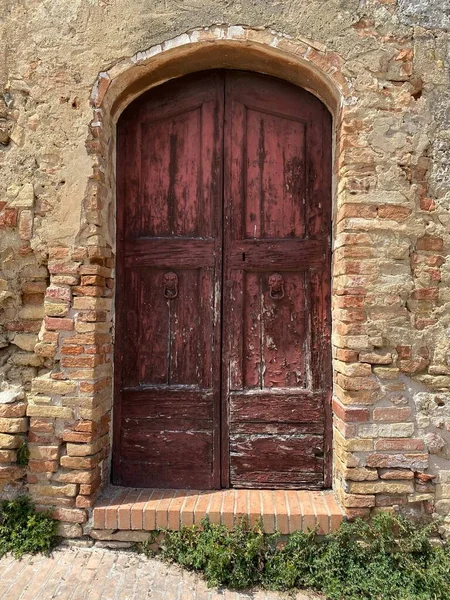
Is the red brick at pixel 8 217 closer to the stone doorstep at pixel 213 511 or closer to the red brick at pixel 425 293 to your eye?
the stone doorstep at pixel 213 511

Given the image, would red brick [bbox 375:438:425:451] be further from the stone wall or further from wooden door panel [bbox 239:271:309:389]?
wooden door panel [bbox 239:271:309:389]

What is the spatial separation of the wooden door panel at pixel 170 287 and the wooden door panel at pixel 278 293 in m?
0.12

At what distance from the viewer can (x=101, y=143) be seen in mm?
2916

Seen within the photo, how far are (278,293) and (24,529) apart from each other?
7.08ft

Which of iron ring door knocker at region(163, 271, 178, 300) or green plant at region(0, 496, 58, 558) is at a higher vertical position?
iron ring door knocker at region(163, 271, 178, 300)

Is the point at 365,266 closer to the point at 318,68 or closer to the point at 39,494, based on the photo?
the point at 318,68

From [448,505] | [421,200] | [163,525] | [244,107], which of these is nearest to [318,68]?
[244,107]

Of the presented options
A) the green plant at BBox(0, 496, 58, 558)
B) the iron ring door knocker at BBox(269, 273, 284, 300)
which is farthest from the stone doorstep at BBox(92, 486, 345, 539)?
the iron ring door knocker at BBox(269, 273, 284, 300)

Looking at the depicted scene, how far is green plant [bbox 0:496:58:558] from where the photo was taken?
8.78 feet

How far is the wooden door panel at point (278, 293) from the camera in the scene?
120 inches

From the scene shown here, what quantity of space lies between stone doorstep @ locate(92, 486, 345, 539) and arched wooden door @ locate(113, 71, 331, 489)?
172 mm

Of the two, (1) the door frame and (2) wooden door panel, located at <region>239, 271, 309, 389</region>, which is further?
(2) wooden door panel, located at <region>239, 271, 309, 389</region>

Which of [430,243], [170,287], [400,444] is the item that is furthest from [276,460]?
[430,243]

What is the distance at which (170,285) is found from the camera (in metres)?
3.09
